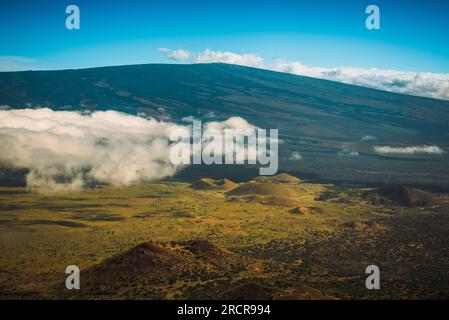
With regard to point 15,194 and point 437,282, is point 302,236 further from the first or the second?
point 15,194

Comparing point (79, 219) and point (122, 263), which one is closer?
point (122, 263)

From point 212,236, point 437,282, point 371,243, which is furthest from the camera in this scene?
point 212,236

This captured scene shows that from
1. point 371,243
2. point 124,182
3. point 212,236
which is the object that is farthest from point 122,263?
point 124,182

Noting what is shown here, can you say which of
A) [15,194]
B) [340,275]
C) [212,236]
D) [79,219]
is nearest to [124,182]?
[15,194]

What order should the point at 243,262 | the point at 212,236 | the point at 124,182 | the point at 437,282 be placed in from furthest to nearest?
the point at 124,182, the point at 212,236, the point at 243,262, the point at 437,282

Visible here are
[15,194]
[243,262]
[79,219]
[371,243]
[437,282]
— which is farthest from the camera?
[15,194]

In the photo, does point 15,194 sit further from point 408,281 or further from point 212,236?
point 408,281
